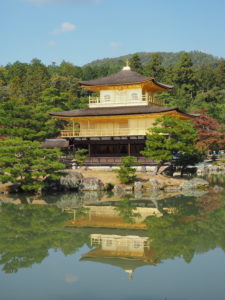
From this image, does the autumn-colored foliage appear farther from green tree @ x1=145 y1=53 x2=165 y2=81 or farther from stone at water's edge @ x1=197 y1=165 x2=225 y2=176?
green tree @ x1=145 y1=53 x2=165 y2=81

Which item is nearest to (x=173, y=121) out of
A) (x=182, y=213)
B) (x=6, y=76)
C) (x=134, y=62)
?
(x=182, y=213)

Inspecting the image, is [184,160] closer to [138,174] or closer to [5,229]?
[138,174]

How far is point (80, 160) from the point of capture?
29953 mm

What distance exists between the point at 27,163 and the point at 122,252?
40.9 feet

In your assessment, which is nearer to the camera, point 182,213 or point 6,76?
point 182,213

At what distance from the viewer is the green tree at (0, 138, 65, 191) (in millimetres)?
22875

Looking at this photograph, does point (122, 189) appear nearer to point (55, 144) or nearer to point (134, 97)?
point (134, 97)

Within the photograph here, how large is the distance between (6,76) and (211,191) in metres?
59.2

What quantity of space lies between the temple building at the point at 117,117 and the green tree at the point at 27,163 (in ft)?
25.0

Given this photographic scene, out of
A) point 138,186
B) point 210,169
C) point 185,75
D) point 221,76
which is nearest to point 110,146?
point 138,186

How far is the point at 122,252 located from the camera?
12.4 meters

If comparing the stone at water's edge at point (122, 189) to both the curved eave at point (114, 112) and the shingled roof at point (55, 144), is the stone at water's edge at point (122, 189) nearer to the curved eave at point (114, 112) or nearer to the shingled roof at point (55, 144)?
the curved eave at point (114, 112)

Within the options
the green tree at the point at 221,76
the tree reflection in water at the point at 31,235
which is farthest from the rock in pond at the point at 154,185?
the green tree at the point at 221,76

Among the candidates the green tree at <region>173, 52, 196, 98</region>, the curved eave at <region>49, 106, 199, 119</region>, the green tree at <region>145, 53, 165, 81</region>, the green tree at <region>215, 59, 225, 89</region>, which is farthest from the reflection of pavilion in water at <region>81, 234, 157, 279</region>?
the green tree at <region>215, 59, 225, 89</region>
